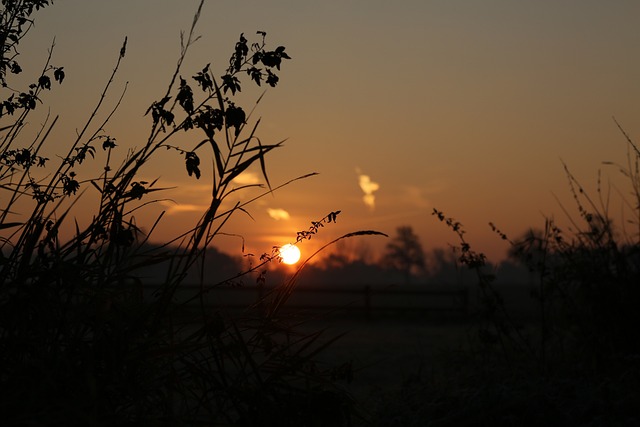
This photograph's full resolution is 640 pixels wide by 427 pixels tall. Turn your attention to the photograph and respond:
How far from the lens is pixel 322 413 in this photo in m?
3.00

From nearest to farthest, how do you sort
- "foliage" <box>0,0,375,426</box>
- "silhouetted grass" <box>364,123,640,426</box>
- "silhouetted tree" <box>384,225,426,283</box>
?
"foliage" <box>0,0,375,426</box>
"silhouetted grass" <box>364,123,640,426</box>
"silhouetted tree" <box>384,225,426,283</box>

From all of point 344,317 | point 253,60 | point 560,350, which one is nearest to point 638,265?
point 560,350

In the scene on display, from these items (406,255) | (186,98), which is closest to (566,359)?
(186,98)

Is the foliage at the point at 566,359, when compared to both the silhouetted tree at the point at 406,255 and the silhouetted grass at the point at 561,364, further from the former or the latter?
the silhouetted tree at the point at 406,255

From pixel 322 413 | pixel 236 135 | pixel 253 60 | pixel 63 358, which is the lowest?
pixel 322 413

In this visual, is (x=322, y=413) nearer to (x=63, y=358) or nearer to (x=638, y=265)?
(x=63, y=358)

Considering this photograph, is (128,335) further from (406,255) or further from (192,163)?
(406,255)

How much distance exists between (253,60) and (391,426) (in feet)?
9.85

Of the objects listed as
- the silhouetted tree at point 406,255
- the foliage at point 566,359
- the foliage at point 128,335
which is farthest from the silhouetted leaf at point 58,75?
the silhouetted tree at point 406,255

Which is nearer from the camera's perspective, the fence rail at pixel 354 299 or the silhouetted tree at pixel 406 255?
the fence rail at pixel 354 299

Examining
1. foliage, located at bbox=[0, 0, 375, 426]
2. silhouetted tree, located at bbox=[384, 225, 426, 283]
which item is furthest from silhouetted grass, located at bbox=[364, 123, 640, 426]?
silhouetted tree, located at bbox=[384, 225, 426, 283]

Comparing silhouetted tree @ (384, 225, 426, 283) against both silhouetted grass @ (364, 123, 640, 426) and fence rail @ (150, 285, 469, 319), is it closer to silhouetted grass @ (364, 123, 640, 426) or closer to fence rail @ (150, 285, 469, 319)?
fence rail @ (150, 285, 469, 319)

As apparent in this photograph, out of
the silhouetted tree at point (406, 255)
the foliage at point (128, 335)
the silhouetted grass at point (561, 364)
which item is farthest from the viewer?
the silhouetted tree at point (406, 255)

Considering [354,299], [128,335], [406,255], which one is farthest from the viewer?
[406,255]
